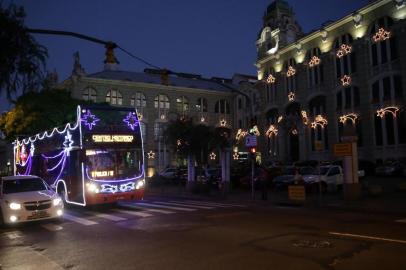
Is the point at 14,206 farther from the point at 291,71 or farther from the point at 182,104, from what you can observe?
the point at 182,104

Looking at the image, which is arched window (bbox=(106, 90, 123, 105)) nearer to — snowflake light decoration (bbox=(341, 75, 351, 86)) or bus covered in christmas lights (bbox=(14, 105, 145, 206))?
snowflake light decoration (bbox=(341, 75, 351, 86))

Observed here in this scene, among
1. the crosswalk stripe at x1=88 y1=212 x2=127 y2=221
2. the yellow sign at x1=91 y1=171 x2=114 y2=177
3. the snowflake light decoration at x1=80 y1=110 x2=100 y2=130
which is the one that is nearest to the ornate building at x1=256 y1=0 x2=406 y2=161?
the yellow sign at x1=91 y1=171 x2=114 y2=177

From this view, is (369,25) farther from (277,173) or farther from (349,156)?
(349,156)

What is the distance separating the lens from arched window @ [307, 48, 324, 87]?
49.7 m

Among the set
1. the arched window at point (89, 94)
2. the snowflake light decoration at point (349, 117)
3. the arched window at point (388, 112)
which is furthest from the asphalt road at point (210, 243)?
Answer: the arched window at point (89, 94)

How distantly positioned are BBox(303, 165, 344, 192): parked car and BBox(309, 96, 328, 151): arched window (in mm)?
23716

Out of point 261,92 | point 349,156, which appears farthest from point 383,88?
point 349,156

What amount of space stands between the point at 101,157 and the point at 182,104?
167 feet

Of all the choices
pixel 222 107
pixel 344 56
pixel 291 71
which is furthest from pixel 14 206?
pixel 222 107

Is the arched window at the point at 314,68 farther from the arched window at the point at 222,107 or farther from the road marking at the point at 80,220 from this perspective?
the road marking at the point at 80,220

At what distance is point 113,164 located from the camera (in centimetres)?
1733

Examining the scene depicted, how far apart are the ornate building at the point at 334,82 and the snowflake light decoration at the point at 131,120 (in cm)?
2004

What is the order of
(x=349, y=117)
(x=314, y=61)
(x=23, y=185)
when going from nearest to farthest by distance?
(x=23, y=185), (x=349, y=117), (x=314, y=61)

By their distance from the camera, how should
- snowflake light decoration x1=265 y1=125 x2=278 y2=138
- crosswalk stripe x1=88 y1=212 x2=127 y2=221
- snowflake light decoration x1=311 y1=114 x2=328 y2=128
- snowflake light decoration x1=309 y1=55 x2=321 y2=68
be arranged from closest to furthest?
crosswalk stripe x1=88 y1=212 x2=127 y2=221 → snowflake light decoration x1=311 y1=114 x2=328 y2=128 → snowflake light decoration x1=309 y1=55 x2=321 y2=68 → snowflake light decoration x1=265 y1=125 x2=278 y2=138
